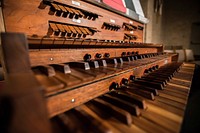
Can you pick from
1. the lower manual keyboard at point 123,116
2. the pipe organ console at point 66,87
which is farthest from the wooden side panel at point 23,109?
the lower manual keyboard at point 123,116

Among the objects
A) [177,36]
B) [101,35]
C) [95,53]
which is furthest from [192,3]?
[95,53]

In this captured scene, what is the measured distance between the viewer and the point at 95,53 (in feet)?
4.18

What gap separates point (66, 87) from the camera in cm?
60

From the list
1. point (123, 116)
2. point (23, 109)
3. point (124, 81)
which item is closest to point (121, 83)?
point (124, 81)

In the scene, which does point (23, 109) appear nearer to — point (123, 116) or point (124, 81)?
point (123, 116)

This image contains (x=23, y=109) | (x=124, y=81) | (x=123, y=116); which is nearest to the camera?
(x=23, y=109)

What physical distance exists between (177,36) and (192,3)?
1749mm

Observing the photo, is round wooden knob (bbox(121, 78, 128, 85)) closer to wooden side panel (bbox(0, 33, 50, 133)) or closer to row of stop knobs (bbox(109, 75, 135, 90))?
row of stop knobs (bbox(109, 75, 135, 90))

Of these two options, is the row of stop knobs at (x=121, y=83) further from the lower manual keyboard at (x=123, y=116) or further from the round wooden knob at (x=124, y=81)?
the lower manual keyboard at (x=123, y=116)

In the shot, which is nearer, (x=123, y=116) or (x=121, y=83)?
(x=123, y=116)

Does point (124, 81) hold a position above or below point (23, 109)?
below

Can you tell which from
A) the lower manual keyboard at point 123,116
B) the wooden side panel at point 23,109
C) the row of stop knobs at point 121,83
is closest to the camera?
the wooden side panel at point 23,109

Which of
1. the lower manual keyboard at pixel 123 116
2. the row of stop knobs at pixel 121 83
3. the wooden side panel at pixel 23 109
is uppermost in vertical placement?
the wooden side panel at pixel 23 109

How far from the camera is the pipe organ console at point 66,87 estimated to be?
0.37 m
